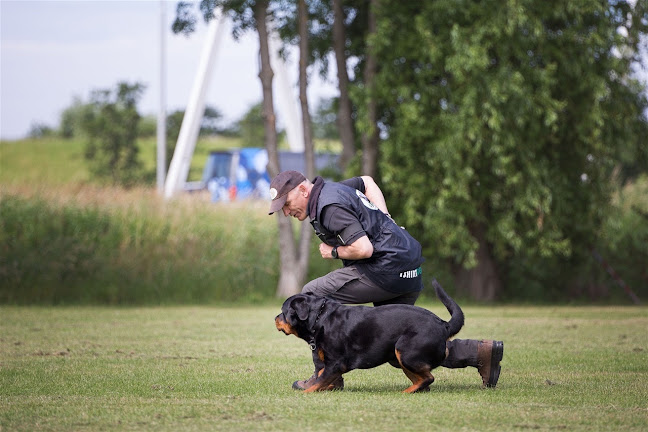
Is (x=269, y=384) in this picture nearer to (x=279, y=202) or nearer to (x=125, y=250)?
(x=279, y=202)

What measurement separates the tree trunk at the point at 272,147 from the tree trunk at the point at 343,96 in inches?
65.5

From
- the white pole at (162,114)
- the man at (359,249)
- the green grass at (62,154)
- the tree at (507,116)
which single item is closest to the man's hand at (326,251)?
the man at (359,249)

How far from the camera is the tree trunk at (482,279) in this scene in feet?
62.3

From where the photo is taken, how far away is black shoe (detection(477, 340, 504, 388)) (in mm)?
6637

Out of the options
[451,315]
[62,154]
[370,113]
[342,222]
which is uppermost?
[62,154]

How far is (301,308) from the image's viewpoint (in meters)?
6.43

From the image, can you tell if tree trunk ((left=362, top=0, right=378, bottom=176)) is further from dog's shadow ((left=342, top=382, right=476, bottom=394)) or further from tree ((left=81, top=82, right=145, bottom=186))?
tree ((left=81, top=82, right=145, bottom=186))

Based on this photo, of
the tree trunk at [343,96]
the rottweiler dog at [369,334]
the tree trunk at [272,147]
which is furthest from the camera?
the tree trunk at [343,96]

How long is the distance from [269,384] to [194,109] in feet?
Result: 71.2

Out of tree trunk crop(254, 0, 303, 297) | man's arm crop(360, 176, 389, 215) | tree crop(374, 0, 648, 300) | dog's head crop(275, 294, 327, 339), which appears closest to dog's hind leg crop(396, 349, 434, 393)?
dog's head crop(275, 294, 327, 339)

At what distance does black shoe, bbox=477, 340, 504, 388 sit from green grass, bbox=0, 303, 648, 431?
0.15 m

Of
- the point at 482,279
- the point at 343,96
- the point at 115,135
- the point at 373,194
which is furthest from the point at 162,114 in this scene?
the point at 373,194

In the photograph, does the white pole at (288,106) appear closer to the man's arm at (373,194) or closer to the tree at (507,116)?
the tree at (507,116)

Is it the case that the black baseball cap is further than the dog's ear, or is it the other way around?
the black baseball cap
